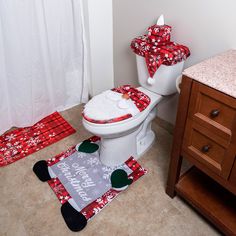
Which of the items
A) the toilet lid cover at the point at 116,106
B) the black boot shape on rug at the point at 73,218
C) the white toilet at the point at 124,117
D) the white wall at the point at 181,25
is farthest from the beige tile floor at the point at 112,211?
the white wall at the point at 181,25

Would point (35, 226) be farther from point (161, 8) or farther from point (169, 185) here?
point (161, 8)

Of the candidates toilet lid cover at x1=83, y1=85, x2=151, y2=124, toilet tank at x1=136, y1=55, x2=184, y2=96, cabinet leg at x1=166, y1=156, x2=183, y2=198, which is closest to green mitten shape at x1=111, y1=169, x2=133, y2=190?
cabinet leg at x1=166, y1=156, x2=183, y2=198

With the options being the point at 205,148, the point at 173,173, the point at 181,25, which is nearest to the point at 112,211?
the point at 173,173

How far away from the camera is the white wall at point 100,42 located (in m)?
1.88

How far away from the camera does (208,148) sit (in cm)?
108

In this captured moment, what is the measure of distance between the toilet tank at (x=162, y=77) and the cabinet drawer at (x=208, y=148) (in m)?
0.47

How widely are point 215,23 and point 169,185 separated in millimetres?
953

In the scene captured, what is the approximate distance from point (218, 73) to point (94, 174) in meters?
0.99

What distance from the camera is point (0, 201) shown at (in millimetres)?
1451

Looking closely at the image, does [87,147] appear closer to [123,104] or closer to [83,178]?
[83,178]

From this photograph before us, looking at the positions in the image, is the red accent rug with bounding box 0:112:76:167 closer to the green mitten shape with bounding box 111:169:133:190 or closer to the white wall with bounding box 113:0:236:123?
the green mitten shape with bounding box 111:169:133:190

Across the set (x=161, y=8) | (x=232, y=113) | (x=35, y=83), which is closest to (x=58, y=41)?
(x=35, y=83)

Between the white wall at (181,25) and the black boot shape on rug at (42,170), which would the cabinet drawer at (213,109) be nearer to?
the white wall at (181,25)

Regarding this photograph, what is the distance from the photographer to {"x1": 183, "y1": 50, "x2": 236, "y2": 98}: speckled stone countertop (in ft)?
3.05
